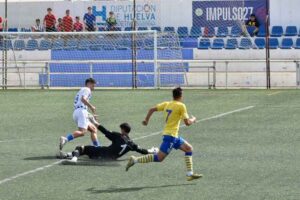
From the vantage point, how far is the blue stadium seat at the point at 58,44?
41.4m

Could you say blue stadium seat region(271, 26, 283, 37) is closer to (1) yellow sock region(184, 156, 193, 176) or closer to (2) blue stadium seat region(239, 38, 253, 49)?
(2) blue stadium seat region(239, 38, 253, 49)

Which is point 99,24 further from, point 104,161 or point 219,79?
point 104,161

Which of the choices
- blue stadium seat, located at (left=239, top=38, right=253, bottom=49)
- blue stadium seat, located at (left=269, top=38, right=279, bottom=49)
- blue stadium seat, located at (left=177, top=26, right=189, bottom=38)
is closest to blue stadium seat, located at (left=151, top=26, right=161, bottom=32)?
blue stadium seat, located at (left=177, top=26, right=189, bottom=38)

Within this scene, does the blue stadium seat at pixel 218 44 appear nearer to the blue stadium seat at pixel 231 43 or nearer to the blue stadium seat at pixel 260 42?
the blue stadium seat at pixel 231 43

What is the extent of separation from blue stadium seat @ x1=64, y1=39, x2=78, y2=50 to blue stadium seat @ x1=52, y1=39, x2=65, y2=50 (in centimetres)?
23

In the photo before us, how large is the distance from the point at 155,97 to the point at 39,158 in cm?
1495

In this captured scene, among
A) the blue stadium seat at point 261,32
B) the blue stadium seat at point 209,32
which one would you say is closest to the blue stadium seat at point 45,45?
the blue stadium seat at point 209,32

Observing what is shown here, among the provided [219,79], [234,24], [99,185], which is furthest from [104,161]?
[234,24]

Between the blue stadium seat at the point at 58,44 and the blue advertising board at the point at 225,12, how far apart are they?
8.73 meters

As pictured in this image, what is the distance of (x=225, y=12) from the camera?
4644 cm

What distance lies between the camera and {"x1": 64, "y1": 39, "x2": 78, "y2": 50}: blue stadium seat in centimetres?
4100

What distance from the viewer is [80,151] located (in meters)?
17.0

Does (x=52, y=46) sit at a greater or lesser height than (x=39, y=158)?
greater

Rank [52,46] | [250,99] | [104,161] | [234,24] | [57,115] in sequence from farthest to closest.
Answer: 1. [234,24]
2. [52,46]
3. [250,99]
4. [57,115]
5. [104,161]
